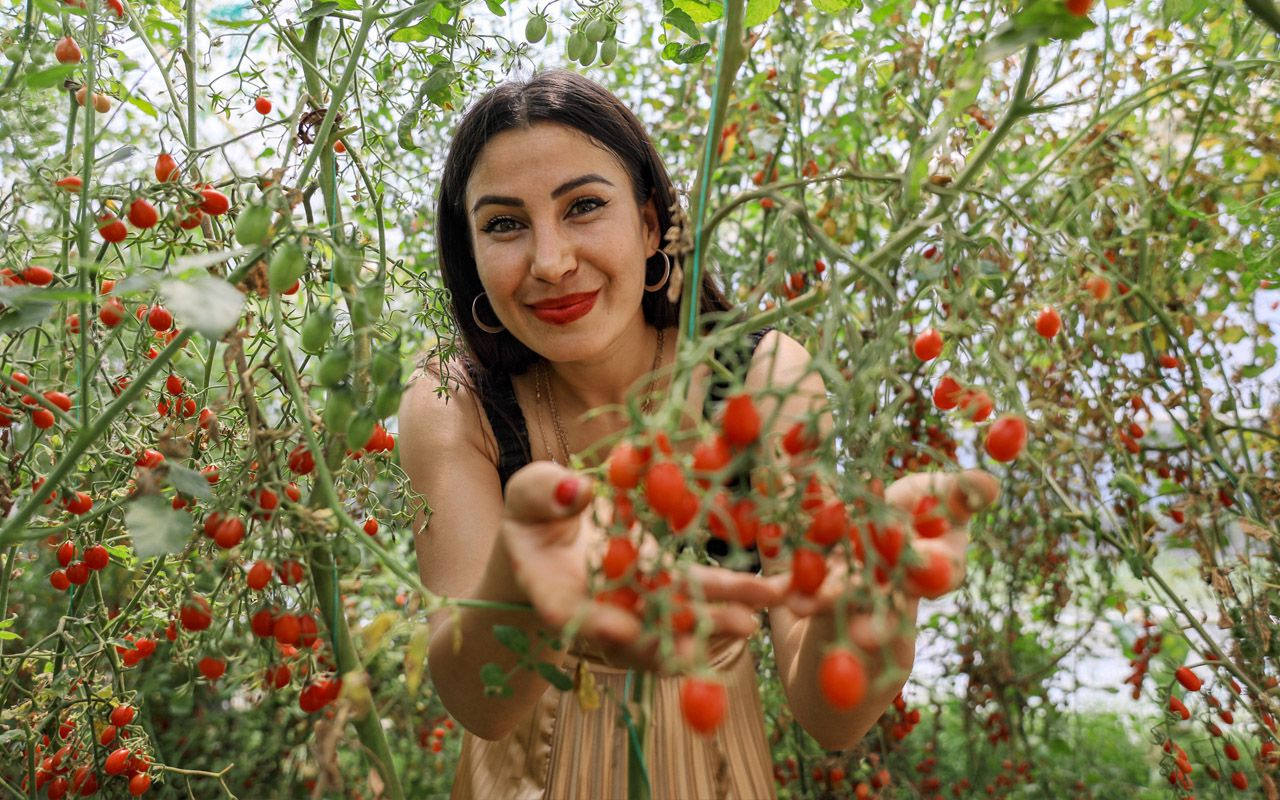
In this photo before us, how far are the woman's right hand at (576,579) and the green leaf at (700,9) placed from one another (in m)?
0.60

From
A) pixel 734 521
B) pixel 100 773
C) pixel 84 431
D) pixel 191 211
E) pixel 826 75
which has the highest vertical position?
pixel 826 75

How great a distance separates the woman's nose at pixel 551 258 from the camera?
3.75 ft

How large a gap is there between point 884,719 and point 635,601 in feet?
5.11

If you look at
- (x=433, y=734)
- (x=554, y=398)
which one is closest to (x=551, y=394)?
(x=554, y=398)

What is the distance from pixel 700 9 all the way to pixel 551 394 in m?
0.69

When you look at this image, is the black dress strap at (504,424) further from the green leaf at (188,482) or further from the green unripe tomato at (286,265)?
the green unripe tomato at (286,265)

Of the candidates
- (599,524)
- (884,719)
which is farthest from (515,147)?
(884,719)

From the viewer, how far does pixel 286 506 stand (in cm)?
78

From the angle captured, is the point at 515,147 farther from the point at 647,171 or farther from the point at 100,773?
the point at 100,773

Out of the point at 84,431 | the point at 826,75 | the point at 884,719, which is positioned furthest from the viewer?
the point at 884,719

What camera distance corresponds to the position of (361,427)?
655 mm

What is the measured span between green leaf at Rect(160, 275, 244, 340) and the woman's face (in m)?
0.58

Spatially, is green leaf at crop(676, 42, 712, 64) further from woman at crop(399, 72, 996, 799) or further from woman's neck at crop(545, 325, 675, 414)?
woman's neck at crop(545, 325, 675, 414)

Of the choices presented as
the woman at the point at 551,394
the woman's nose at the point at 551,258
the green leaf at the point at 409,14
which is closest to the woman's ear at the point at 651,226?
the woman at the point at 551,394
